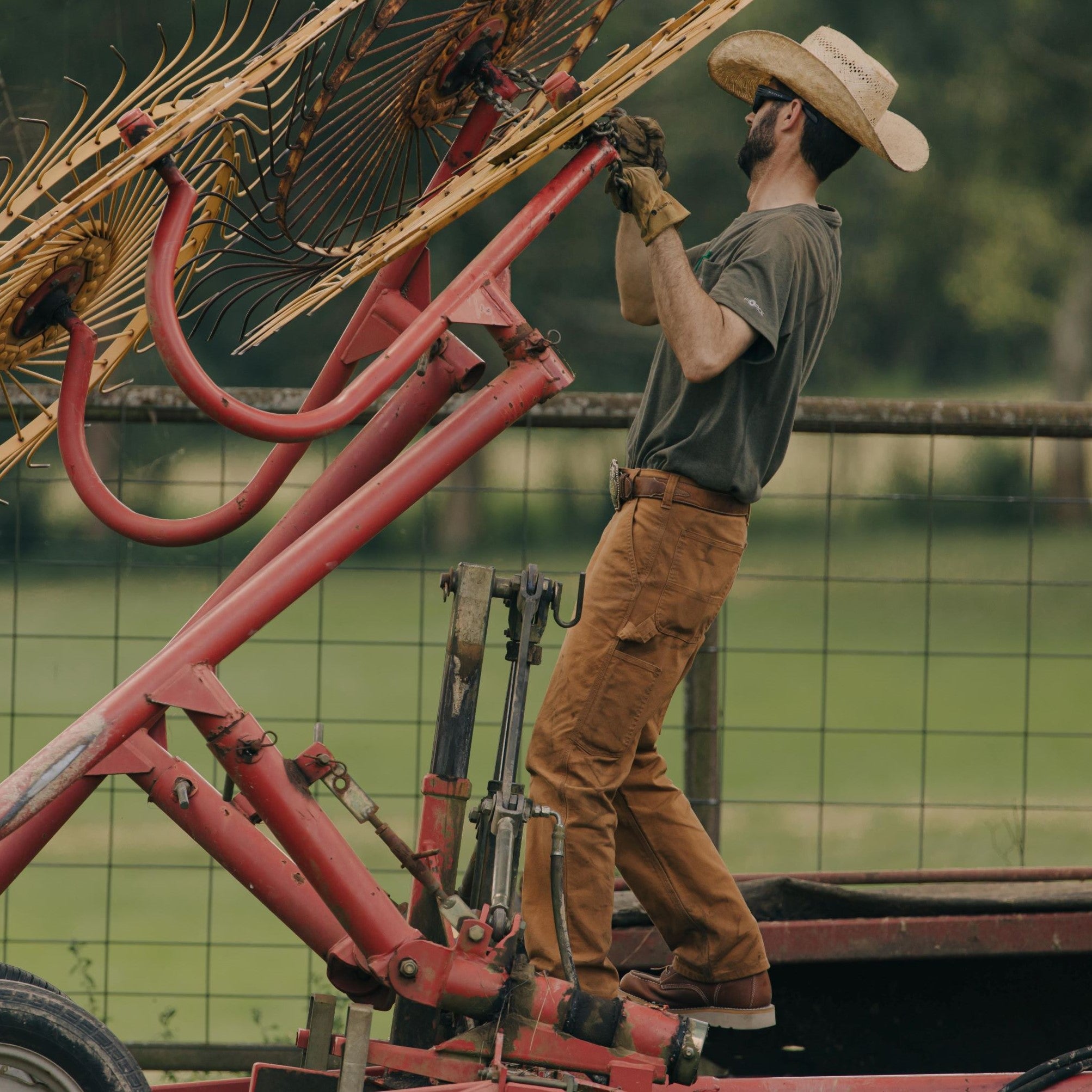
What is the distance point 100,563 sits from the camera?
12.5 feet

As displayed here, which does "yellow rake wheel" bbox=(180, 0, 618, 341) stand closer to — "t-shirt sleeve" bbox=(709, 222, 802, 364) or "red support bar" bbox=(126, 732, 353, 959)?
"t-shirt sleeve" bbox=(709, 222, 802, 364)

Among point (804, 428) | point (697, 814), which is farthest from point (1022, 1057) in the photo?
point (804, 428)

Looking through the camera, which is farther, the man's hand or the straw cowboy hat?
the straw cowboy hat

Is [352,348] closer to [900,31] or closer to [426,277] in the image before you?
[426,277]

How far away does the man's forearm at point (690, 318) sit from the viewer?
7.45 feet

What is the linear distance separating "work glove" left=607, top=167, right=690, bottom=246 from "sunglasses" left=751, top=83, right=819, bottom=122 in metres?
0.38

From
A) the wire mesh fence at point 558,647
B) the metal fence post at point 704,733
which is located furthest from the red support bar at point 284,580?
the metal fence post at point 704,733

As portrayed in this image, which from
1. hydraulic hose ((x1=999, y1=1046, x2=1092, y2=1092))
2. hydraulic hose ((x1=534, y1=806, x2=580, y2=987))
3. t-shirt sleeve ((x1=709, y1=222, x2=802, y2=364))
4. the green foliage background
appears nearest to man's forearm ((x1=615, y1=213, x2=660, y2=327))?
t-shirt sleeve ((x1=709, y1=222, x2=802, y2=364))

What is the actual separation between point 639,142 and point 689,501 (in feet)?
1.81

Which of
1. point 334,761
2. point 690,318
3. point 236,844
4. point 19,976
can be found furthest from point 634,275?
point 19,976

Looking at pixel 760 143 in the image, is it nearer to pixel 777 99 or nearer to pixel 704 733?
pixel 777 99

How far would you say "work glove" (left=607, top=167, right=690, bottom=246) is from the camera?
7.48 ft

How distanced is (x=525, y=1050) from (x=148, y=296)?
1113 millimetres

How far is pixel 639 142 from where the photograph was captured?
7.80 ft
